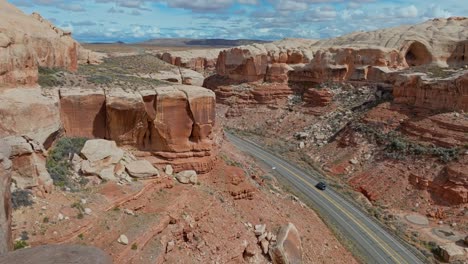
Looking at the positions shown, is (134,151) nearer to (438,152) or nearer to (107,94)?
(107,94)

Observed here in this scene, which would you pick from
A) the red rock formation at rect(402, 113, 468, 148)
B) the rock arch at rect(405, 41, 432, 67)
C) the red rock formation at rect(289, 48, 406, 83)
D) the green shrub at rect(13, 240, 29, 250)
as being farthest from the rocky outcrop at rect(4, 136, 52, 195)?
the rock arch at rect(405, 41, 432, 67)

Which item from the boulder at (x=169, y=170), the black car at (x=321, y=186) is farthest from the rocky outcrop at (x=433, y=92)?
the boulder at (x=169, y=170)

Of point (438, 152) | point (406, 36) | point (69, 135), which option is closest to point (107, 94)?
point (69, 135)

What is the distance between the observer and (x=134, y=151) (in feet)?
91.1

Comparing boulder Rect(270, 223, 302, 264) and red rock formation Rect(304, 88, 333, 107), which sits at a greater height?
red rock formation Rect(304, 88, 333, 107)

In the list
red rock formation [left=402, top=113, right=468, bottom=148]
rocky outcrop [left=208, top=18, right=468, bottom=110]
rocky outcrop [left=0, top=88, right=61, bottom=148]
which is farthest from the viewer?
rocky outcrop [left=208, top=18, right=468, bottom=110]

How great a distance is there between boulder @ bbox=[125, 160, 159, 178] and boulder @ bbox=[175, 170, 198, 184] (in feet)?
5.78

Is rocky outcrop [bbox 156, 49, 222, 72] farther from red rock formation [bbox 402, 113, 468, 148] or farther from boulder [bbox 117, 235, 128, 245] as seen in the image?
boulder [bbox 117, 235, 128, 245]

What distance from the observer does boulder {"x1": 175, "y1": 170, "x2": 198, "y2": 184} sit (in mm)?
27375

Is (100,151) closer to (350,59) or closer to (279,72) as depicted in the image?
(350,59)

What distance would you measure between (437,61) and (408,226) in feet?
148

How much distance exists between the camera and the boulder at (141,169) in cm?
2533

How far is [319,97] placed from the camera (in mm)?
69500

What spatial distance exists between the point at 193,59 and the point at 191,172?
261ft
